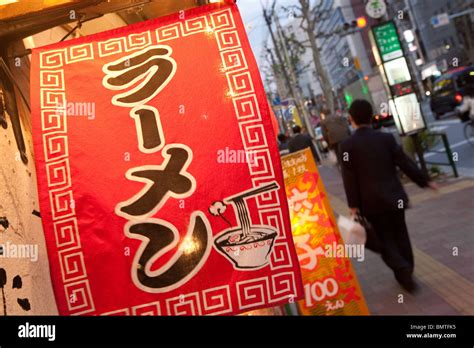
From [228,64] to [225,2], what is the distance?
1.56 feet

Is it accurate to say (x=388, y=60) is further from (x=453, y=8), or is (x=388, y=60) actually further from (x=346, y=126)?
(x=453, y=8)

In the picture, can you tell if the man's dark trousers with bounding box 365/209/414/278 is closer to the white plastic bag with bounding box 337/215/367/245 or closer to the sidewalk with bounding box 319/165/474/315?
the sidewalk with bounding box 319/165/474/315

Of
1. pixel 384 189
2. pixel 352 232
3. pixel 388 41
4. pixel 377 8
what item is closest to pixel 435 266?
pixel 384 189

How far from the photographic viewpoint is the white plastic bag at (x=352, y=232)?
5117 mm

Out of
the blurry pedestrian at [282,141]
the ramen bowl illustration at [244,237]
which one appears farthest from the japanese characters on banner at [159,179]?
the blurry pedestrian at [282,141]

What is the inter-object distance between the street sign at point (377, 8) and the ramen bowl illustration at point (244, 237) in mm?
13571

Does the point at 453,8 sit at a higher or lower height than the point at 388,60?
higher

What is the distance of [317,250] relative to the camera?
5.38 m

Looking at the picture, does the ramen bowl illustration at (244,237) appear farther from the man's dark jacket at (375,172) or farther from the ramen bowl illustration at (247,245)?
the man's dark jacket at (375,172)

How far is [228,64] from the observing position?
2.93 m

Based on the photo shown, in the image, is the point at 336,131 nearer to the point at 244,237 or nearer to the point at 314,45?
the point at 244,237

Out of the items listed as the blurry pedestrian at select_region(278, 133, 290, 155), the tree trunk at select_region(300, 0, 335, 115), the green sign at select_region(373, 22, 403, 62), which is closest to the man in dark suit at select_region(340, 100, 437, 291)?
the green sign at select_region(373, 22, 403, 62)

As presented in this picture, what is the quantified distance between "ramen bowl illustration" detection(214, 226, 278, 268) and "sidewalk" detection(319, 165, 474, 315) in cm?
319
